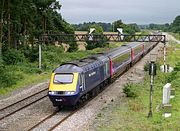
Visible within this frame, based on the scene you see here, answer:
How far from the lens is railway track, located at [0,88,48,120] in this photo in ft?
81.5

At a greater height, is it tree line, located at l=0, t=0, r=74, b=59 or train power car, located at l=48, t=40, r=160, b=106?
tree line, located at l=0, t=0, r=74, b=59

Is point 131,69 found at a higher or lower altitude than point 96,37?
lower

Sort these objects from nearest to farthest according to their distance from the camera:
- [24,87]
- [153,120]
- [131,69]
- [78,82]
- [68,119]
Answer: [153,120], [68,119], [78,82], [24,87], [131,69]

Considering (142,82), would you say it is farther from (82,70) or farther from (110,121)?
(110,121)

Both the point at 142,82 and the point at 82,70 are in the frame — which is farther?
the point at 142,82

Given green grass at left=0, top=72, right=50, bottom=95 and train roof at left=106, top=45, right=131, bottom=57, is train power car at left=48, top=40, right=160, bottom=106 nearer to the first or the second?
train roof at left=106, top=45, right=131, bottom=57

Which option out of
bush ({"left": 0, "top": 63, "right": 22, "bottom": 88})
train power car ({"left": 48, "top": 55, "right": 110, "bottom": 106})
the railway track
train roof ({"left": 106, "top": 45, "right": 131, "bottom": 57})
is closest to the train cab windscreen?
train power car ({"left": 48, "top": 55, "right": 110, "bottom": 106})

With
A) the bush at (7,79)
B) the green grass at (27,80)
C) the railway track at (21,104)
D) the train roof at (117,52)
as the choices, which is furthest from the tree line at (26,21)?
the railway track at (21,104)

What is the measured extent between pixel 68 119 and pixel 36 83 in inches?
606

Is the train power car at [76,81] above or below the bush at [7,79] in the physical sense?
above

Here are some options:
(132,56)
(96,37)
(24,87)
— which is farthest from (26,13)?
(24,87)

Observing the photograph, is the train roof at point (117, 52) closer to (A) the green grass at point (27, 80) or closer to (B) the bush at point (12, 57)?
(A) the green grass at point (27, 80)

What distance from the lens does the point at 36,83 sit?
37.7 metres

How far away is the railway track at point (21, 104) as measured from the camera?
24.9 meters
